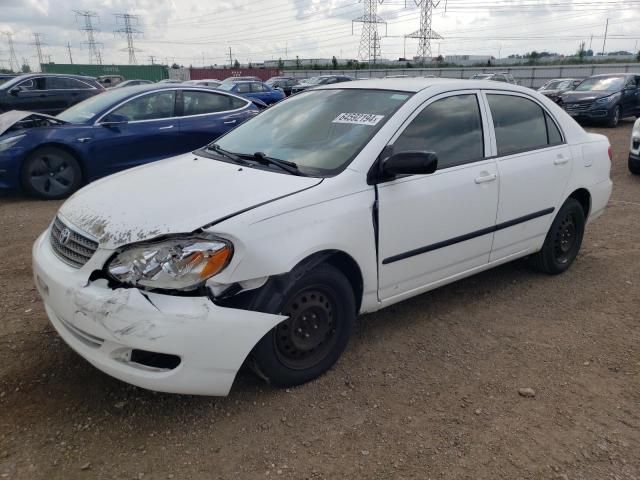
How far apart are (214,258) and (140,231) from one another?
0.38 meters

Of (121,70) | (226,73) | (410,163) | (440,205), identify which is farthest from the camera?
(226,73)

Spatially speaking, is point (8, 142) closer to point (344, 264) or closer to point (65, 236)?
point (65, 236)

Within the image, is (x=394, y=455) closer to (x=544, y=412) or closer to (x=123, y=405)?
(x=544, y=412)

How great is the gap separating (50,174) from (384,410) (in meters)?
6.21

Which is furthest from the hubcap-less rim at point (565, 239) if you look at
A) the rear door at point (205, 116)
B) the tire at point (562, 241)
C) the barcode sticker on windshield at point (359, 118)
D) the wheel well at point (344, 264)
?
the rear door at point (205, 116)

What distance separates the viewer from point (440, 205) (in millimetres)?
3414

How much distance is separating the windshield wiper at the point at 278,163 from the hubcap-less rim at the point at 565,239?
2585 mm

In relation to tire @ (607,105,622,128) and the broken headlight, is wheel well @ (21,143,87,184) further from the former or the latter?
tire @ (607,105,622,128)

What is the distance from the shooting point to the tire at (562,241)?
4.50 metres

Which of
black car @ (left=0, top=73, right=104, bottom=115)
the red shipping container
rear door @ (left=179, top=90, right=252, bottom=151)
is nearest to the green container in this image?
the red shipping container

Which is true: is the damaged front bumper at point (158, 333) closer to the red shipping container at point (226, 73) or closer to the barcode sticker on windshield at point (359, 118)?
the barcode sticker on windshield at point (359, 118)

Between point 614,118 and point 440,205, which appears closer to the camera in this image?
point 440,205

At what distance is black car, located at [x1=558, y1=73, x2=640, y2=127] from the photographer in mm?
15719

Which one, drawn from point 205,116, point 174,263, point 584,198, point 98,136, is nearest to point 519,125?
point 584,198
